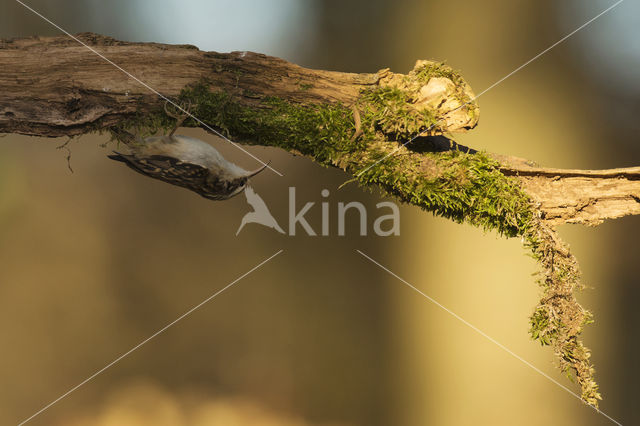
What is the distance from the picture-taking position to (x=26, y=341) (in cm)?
214

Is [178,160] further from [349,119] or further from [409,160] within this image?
[409,160]

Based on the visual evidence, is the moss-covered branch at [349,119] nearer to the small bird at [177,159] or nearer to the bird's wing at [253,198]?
the small bird at [177,159]

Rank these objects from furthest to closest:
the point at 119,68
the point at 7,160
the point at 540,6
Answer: the point at 7,160, the point at 540,6, the point at 119,68

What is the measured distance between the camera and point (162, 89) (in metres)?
0.99

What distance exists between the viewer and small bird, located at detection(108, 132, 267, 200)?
0.94 meters

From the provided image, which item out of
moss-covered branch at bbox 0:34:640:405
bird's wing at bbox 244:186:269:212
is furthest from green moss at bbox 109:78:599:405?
bird's wing at bbox 244:186:269:212

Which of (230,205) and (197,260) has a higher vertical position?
(230,205)

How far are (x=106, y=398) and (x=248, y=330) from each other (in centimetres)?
77

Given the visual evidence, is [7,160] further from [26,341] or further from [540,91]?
[540,91]

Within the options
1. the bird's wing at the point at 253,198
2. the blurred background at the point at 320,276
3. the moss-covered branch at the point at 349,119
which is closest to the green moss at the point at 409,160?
the moss-covered branch at the point at 349,119

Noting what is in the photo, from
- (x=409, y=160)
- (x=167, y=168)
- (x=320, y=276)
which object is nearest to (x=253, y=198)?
(x=167, y=168)

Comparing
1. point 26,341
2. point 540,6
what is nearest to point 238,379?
point 26,341

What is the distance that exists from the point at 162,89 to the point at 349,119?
0.42 m

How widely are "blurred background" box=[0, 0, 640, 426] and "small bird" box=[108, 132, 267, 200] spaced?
3.27ft
